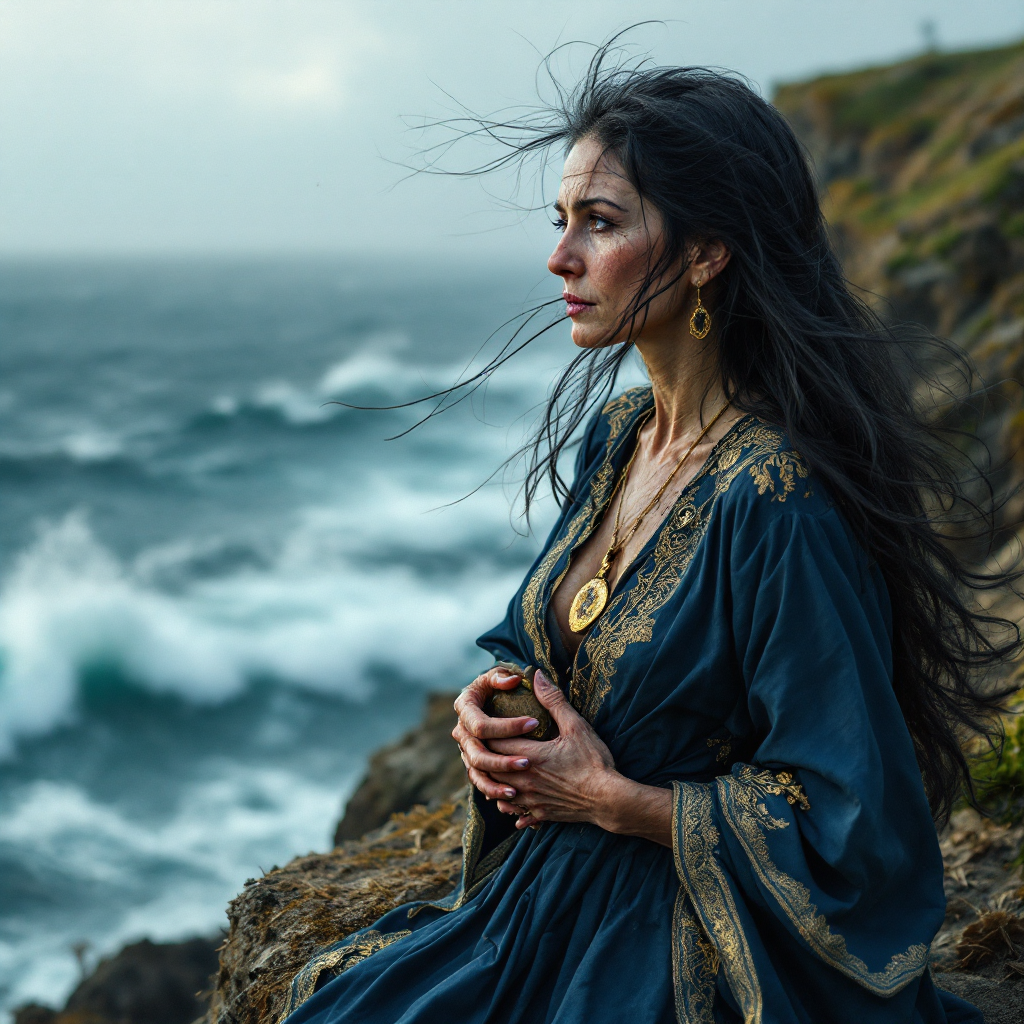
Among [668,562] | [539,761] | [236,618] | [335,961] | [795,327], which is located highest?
[236,618]

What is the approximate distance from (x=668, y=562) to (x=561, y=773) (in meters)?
0.46

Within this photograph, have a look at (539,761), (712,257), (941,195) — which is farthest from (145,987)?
(941,195)

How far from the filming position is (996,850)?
3273mm

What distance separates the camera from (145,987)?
5816 mm

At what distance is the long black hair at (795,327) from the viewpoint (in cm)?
203

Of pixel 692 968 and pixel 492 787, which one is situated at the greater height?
pixel 492 787

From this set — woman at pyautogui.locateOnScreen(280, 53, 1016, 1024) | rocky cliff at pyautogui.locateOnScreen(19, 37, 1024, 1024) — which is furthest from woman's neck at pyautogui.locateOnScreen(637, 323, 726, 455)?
rocky cliff at pyautogui.locateOnScreen(19, 37, 1024, 1024)

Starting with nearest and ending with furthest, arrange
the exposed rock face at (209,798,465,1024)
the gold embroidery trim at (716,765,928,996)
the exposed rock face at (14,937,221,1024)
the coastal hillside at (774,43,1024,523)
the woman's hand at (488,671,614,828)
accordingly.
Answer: the gold embroidery trim at (716,765,928,996) < the woman's hand at (488,671,614,828) < the exposed rock face at (209,798,465,1024) < the exposed rock face at (14,937,221,1024) < the coastal hillside at (774,43,1024,523)

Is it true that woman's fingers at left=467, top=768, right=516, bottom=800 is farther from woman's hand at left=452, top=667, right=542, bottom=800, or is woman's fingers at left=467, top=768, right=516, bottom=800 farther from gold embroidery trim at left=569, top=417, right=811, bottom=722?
gold embroidery trim at left=569, top=417, right=811, bottom=722

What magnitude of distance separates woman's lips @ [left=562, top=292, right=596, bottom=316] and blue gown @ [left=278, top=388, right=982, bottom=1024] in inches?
16.4

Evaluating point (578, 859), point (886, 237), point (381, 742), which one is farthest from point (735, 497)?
point (381, 742)

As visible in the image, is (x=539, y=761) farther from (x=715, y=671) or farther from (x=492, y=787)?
(x=715, y=671)

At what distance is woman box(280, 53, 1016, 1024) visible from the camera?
1.81 metres

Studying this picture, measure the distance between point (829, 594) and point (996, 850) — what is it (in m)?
1.96
